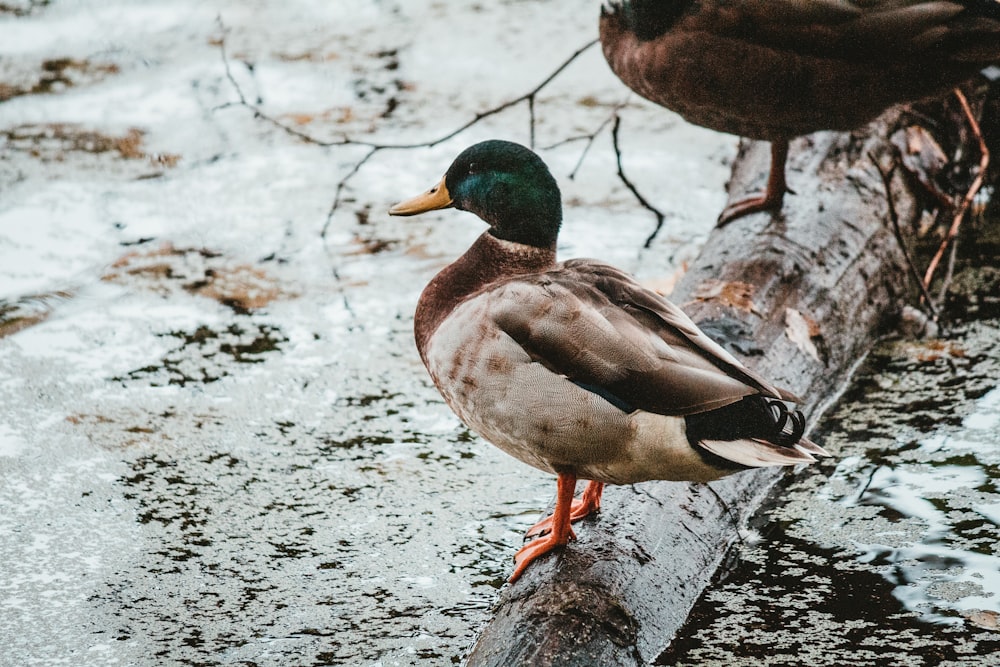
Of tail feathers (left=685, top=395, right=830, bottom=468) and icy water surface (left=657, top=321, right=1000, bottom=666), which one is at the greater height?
tail feathers (left=685, top=395, right=830, bottom=468)

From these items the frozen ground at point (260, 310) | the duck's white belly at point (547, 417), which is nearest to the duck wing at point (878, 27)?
the frozen ground at point (260, 310)

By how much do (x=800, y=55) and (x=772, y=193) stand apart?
21.3 inches

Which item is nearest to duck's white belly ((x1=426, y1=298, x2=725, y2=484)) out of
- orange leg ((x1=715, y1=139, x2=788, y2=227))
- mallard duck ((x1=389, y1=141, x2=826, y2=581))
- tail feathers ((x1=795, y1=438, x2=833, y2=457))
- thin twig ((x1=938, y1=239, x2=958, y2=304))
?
mallard duck ((x1=389, y1=141, x2=826, y2=581))

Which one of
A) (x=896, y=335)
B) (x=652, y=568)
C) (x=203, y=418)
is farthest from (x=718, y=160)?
(x=652, y=568)

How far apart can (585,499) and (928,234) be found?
2.62 m

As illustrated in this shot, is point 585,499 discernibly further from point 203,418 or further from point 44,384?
point 44,384

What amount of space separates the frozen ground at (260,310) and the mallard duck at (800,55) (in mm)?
938

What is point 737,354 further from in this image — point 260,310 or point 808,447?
point 260,310

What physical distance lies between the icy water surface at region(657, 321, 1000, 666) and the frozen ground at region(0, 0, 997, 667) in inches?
3.0

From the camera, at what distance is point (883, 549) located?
3021 mm

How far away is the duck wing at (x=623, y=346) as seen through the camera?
248cm

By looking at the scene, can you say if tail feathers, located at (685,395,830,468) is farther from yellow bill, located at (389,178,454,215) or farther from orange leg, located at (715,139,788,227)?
orange leg, located at (715,139,788,227)

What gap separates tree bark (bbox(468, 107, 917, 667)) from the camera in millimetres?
2482

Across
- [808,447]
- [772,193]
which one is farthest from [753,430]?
[772,193]
